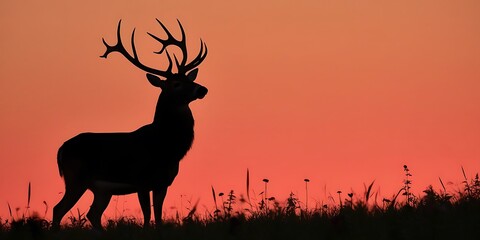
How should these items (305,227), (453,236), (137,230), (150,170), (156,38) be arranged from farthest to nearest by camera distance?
(156,38) → (150,170) → (137,230) → (305,227) → (453,236)

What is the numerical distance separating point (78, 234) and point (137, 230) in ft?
2.00

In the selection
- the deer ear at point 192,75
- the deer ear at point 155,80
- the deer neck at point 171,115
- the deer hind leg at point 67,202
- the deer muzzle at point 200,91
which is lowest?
the deer hind leg at point 67,202

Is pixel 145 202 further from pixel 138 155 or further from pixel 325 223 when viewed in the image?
pixel 325 223

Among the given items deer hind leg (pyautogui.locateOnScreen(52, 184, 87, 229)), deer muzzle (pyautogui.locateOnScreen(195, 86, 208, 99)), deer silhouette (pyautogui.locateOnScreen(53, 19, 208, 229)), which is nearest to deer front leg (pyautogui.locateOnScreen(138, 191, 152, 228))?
deer silhouette (pyautogui.locateOnScreen(53, 19, 208, 229))

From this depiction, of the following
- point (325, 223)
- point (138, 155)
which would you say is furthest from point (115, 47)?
point (325, 223)

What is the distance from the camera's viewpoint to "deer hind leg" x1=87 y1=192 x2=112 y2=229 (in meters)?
11.1

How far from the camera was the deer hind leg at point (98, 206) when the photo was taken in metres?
11.1

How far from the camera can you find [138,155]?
11.6 m

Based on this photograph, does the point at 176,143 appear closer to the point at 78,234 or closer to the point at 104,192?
the point at 104,192

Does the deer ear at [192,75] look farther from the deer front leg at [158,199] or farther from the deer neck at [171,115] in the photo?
the deer front leg at [158,199]

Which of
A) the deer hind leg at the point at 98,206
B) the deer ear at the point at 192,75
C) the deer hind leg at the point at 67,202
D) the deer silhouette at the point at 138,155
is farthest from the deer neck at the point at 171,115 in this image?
the deer hind leg at the point at 67,202

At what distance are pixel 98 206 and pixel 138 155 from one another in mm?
947

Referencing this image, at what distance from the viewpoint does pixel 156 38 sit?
14094mm

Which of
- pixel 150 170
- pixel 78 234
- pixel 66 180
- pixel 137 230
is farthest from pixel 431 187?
pixel 66 180
